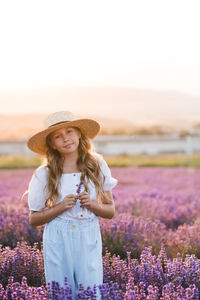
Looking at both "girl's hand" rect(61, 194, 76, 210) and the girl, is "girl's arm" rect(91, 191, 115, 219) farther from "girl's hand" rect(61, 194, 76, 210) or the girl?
"girl's hand" rect(61, 194, 76, 210)

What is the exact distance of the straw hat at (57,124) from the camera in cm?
272

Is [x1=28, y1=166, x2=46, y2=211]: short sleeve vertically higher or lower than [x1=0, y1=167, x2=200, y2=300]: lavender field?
higher

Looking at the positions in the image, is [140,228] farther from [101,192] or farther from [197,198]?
[197,198]

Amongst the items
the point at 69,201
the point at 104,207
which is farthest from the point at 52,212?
the point at 104,207

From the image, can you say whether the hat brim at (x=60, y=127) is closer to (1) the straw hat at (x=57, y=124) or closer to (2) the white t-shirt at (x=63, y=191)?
(1) the straw hat at (x=57, y=124)

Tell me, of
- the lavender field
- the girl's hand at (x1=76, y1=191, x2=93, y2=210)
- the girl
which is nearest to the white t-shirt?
the girl

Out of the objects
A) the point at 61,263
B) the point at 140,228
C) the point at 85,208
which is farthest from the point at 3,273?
the point at 140,228

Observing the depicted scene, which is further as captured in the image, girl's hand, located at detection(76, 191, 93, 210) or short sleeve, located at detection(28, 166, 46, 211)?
short sleeve, located at detection(28, 166, 46, 211)

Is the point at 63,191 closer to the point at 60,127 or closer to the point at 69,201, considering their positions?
the point at 69,201

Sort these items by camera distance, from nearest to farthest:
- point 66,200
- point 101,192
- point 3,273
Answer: point 66,200, point 101,192, point 3,273

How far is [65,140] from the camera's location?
8.95 ft

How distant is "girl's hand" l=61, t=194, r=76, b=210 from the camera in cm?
253

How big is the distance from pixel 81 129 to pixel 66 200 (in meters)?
0.55

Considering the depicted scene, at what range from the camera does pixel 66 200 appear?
2.54m
